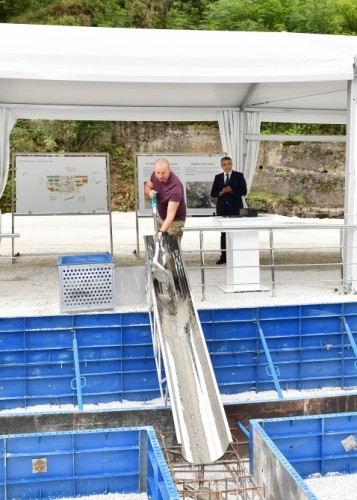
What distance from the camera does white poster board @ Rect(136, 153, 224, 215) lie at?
11.8m

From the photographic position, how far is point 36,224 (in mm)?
20547

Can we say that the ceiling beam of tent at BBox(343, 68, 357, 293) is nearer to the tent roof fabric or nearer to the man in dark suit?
the tent roof fabric

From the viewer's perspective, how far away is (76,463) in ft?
15.9

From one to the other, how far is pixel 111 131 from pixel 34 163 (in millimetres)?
17819

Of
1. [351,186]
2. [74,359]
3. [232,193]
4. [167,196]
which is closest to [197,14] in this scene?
[232,193]

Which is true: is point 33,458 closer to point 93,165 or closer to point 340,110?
point 93,165

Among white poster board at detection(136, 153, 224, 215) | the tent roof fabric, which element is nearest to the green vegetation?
white poster board at detection(136, 153, 224, 215)

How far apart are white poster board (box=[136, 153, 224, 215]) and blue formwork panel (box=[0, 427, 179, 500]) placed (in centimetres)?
729

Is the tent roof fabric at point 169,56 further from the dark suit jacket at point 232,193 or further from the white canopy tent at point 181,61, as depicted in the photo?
the dark suit jacket at point 232,193

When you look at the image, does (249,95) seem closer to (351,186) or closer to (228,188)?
(228,188)

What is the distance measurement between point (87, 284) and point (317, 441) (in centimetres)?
323

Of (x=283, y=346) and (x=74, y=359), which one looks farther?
(x=283, y=346)

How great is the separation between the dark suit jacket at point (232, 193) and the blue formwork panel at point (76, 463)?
6209mm

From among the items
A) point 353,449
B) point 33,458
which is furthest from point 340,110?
point 33,458
